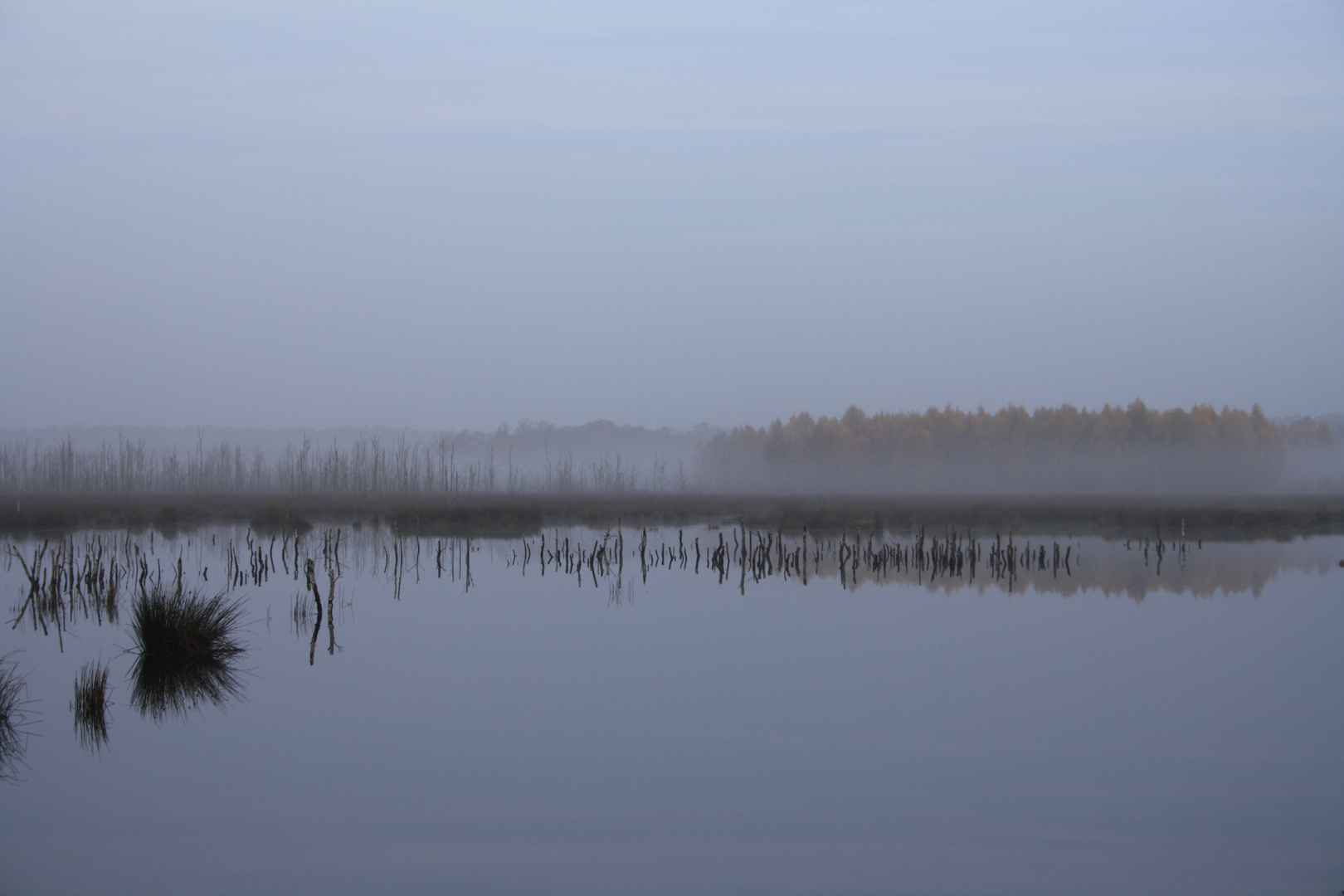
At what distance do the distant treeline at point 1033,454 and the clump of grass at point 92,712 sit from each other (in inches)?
2464

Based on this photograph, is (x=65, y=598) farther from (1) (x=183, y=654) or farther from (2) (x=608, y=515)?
(2) (x=608, y=515)

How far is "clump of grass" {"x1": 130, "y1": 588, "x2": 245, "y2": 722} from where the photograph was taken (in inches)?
347

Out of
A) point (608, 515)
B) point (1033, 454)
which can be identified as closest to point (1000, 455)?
point (1033, 454)

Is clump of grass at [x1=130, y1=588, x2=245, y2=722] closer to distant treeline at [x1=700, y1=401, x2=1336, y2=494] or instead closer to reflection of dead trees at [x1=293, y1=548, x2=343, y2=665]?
reflection of dead trees at [x1=293, y1=548, x2=343, y2=665]

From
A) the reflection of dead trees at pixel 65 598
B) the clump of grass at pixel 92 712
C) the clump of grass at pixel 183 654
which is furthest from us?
the reflection of dead trees at pixel 65 598

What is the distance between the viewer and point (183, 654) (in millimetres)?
9508

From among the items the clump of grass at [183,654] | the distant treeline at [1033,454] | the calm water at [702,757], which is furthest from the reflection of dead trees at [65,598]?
the distant treeline at [1033,454]

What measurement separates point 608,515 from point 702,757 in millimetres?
25819

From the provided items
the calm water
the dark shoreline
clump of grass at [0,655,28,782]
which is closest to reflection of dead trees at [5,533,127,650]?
the calm water

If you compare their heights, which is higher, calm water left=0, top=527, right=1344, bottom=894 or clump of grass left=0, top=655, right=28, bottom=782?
clump of grass left=0, top=655, right=28, bottom=782

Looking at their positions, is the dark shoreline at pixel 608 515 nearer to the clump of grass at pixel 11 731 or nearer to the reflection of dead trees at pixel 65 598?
the reflection of dead trees at pixel 65 598

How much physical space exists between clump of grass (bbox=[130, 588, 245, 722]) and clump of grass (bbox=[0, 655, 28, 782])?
895mm

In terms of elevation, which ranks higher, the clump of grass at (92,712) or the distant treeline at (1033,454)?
the distant treeline at (1033,454)

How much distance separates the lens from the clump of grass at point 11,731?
22.2 feet
